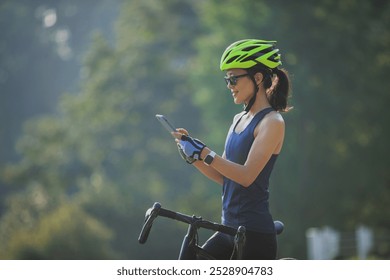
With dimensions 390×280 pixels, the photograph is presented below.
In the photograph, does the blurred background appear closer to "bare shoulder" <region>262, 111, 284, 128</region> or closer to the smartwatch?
"bare shoulder" <region>262, 111, 284, 128</region>

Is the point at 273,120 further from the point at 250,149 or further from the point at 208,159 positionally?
the point at 208,159

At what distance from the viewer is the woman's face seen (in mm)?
6070

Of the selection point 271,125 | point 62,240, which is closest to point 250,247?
point 271,125

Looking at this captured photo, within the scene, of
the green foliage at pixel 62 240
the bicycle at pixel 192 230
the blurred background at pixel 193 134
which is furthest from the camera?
the blurred background at pixel 193 134

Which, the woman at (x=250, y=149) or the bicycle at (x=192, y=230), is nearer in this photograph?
the bicycle at (x=192, y=230)

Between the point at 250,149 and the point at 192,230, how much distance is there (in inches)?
22.2

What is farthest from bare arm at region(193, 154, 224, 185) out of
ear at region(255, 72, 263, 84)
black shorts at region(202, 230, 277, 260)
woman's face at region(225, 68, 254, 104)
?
ear at region(255, 72, 263, 84)

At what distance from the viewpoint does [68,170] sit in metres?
45.7

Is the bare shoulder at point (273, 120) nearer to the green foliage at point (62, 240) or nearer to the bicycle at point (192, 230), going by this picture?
the bicycle at point (192, 230)

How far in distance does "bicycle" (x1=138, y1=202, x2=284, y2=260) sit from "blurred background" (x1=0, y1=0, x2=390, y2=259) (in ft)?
68.6

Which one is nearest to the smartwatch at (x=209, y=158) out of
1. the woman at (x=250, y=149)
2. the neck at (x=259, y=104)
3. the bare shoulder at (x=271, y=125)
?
the woman at (x=250, y=149)

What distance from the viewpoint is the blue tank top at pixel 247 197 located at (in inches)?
230

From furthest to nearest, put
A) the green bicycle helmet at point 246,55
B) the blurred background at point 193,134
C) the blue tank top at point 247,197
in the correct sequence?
the blurred background at point 193,134
the green bicycle helmet at point 246,55
the blue tank top at point 247,197
